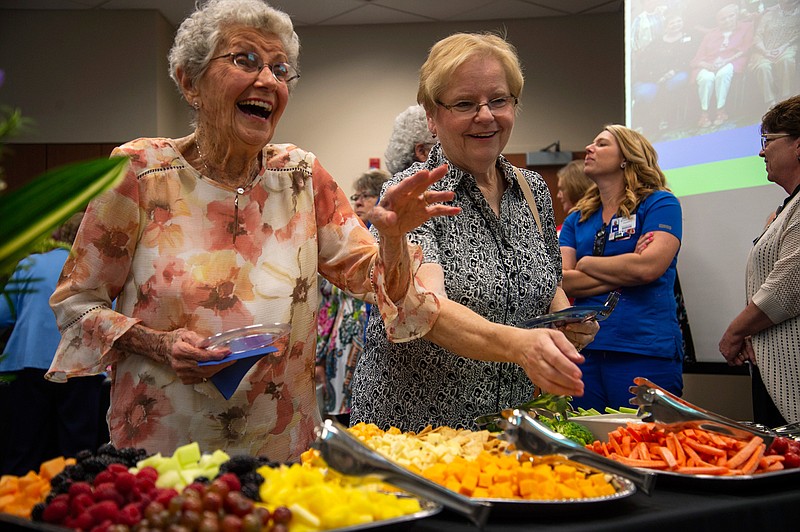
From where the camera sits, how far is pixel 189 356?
1.43m

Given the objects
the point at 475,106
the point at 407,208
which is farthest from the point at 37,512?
the point at 475,106

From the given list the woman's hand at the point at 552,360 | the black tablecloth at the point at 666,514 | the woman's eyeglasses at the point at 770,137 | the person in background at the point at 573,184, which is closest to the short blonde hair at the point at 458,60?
the woman's hand at the point at 552,360

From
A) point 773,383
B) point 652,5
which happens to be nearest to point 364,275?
point 773,383

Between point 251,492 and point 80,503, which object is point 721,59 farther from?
point 80,503

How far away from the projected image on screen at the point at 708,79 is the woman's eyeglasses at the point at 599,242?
0.83 meters

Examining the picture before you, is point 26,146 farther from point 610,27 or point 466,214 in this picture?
point 466,214

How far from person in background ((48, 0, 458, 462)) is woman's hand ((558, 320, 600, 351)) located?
30 centimetres

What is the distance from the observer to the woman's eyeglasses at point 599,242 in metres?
3.29

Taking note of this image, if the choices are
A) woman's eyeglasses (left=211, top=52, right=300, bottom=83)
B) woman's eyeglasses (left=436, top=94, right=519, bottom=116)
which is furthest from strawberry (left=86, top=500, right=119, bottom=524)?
woman's eyeglasses (left=436, top=94, right=519, bottom=116)

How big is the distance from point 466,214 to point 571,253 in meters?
1.61

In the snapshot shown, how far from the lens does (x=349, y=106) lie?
7777 millimetres

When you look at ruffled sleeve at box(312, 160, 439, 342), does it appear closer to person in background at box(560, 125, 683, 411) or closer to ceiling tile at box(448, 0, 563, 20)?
person in background at box(560, 125, 683, 411)

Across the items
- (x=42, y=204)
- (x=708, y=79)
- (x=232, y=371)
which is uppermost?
(x=708, y=79)

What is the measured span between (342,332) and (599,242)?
1513 mm
